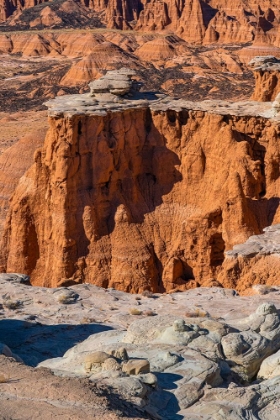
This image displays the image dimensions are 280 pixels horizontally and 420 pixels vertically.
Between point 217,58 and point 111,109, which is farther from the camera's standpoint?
point 217,58

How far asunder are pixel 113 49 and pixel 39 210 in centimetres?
7313

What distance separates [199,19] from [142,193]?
9369 cm

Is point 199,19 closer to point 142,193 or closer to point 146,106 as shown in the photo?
point 146,106

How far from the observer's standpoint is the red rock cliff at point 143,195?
23.6 metres

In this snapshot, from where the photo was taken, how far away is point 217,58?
310 ft

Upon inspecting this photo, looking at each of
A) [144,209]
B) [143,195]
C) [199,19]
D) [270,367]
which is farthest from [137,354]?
[199,19]

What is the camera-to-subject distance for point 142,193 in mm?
25375

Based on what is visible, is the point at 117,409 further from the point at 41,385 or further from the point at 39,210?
the point at 39,210

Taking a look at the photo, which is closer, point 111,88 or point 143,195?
point 143,195

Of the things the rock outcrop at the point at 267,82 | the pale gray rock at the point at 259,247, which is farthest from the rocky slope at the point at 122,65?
the pale gray rock at the point at 259,247

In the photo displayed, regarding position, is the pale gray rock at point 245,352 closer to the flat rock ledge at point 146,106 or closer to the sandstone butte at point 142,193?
the sandstone butte at point 142,193

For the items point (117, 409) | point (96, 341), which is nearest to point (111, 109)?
point (96, 341)

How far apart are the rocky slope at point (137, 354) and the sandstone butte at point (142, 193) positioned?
5277 mm

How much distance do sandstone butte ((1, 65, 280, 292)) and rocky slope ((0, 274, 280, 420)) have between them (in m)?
5.28
